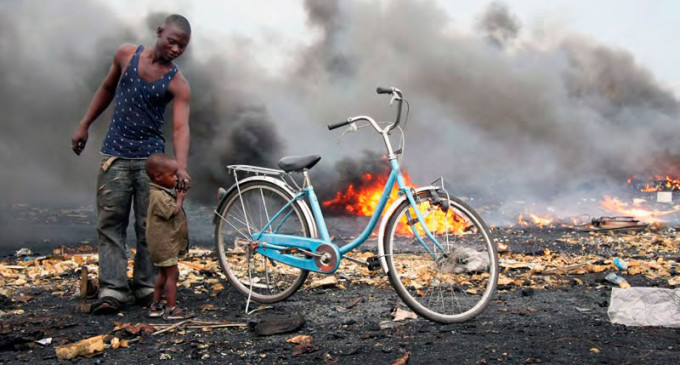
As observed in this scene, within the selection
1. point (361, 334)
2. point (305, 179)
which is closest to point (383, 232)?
point (361, 334)

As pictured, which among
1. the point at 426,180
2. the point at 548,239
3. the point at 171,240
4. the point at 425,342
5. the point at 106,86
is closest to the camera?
the point at 425,342

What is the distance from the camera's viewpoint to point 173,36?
3941 millimetres

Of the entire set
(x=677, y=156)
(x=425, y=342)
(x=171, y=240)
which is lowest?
(x=425, y=342)

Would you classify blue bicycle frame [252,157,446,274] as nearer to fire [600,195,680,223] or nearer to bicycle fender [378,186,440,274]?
bicycle fender [378,186,440,274]

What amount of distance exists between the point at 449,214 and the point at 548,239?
659 cm

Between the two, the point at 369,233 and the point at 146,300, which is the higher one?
the point at 369,233

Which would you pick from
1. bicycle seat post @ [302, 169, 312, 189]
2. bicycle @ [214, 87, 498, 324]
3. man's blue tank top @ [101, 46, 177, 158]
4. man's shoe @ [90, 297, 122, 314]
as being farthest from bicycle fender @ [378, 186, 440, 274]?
man's shoe @ [90, 297, 122, 314]

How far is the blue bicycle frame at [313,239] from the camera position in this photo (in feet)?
12.4

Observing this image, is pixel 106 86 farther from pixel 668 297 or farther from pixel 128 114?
pixel 668 297

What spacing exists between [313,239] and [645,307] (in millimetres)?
2423

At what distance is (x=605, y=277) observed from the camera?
205 inches

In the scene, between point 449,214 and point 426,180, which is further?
point 426,180

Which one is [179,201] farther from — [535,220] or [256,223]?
[535,220]

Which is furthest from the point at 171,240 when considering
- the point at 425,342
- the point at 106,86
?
the point at 425,342
